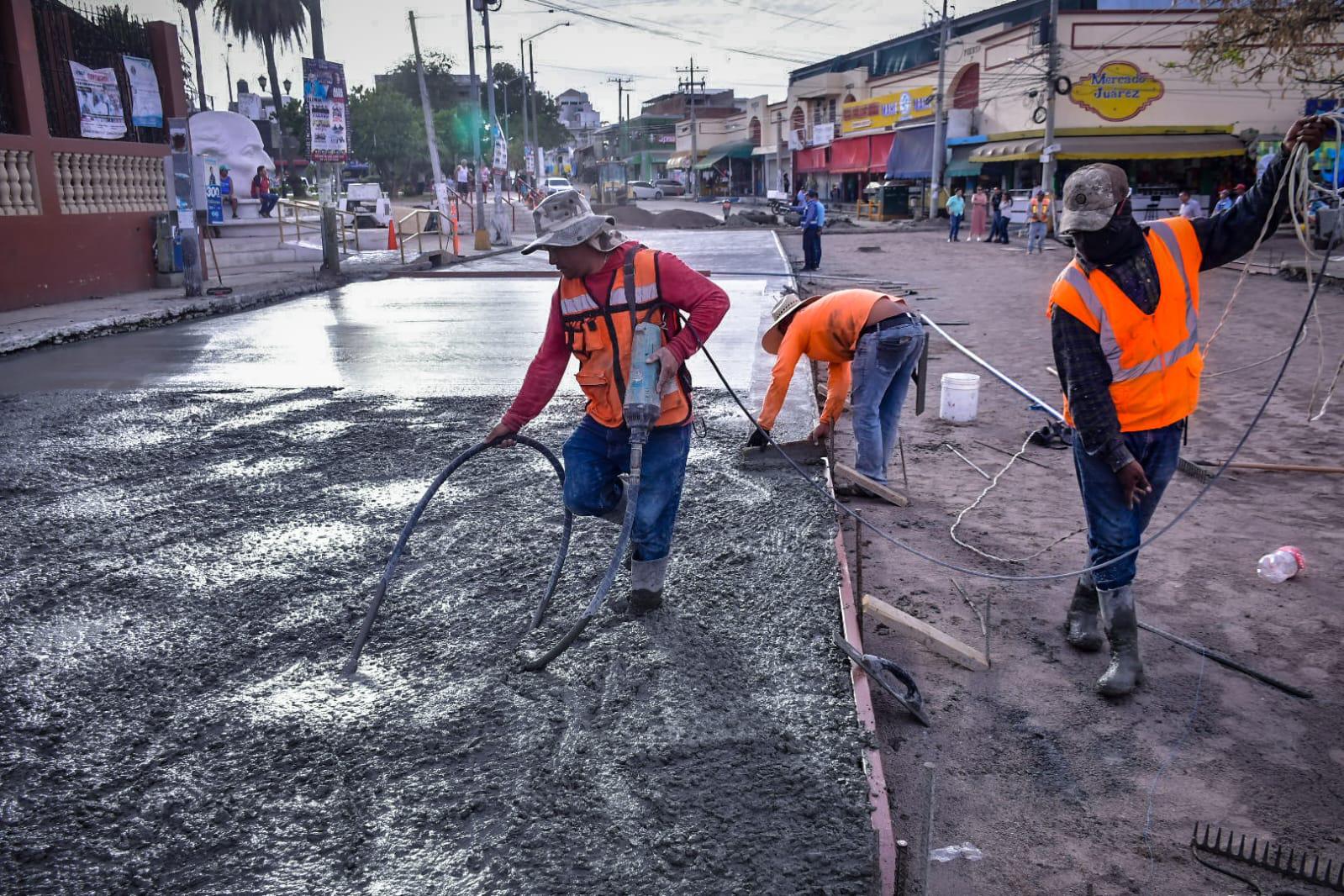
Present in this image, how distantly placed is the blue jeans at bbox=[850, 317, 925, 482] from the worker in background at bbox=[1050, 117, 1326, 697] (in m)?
2.27

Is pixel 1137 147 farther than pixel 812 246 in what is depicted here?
Yes

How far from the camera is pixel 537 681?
3686 millimetres

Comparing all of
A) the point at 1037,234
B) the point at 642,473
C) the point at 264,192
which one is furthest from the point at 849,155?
the point at 642,473

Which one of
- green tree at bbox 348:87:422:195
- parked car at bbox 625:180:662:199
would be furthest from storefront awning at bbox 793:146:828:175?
green tree at bbox 348:87:422:195

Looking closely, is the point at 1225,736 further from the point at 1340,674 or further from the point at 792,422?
the point at 792,422

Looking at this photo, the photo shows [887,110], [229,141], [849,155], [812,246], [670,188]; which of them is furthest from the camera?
[670,188]

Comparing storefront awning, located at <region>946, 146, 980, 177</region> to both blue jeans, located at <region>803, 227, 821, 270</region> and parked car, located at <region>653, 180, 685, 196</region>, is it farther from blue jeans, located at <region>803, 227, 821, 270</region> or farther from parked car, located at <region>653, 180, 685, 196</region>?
parked car, located at <region>653, 180, 685, 196</region>

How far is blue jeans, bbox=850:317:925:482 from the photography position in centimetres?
599

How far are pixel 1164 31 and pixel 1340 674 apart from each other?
3657 cm

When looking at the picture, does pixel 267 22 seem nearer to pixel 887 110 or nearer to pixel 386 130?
pixel 386 130

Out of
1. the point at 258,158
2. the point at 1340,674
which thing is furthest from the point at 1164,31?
the point at 1340,674

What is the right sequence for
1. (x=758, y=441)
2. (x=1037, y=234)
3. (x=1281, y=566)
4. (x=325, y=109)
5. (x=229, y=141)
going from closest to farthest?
(x=1281, y=566) < (x=758, y=441) < (x=325, y=109) < (x=229, y=141) < (x=1037, y=234)

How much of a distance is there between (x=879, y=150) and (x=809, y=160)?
12.1m

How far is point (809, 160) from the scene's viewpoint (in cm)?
6412
